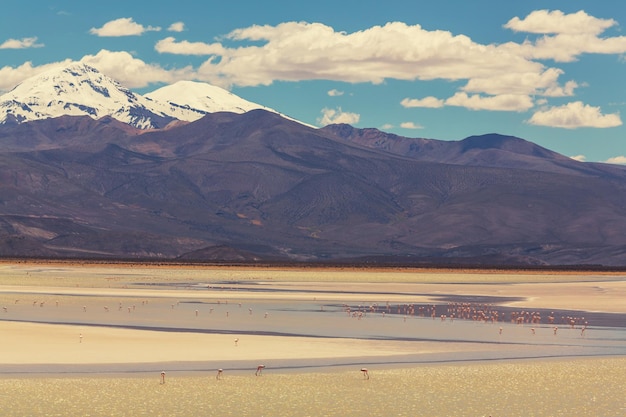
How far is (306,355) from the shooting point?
45.7 metres

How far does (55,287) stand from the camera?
96312 mm

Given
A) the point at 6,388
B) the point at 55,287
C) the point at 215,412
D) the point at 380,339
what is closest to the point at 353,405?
Answer: the point at 215,412

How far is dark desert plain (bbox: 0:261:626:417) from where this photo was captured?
113 ft

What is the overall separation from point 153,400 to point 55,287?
211 ft

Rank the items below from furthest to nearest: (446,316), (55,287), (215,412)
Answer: (55,287)
(446,316)
(215,412)

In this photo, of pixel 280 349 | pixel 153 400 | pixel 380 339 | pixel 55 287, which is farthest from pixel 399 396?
pixel 55 287

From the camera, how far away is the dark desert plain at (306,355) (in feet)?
113

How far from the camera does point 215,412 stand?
3281cm

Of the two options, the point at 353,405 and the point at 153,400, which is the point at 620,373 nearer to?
the point at 353,405

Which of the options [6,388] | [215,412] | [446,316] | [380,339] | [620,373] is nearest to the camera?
[215,412]

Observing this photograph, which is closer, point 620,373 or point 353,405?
point 353,405

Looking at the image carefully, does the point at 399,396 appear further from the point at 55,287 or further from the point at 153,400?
the point at 55,287

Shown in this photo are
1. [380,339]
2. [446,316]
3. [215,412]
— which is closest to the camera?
[215,412]

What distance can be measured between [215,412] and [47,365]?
11.5m
